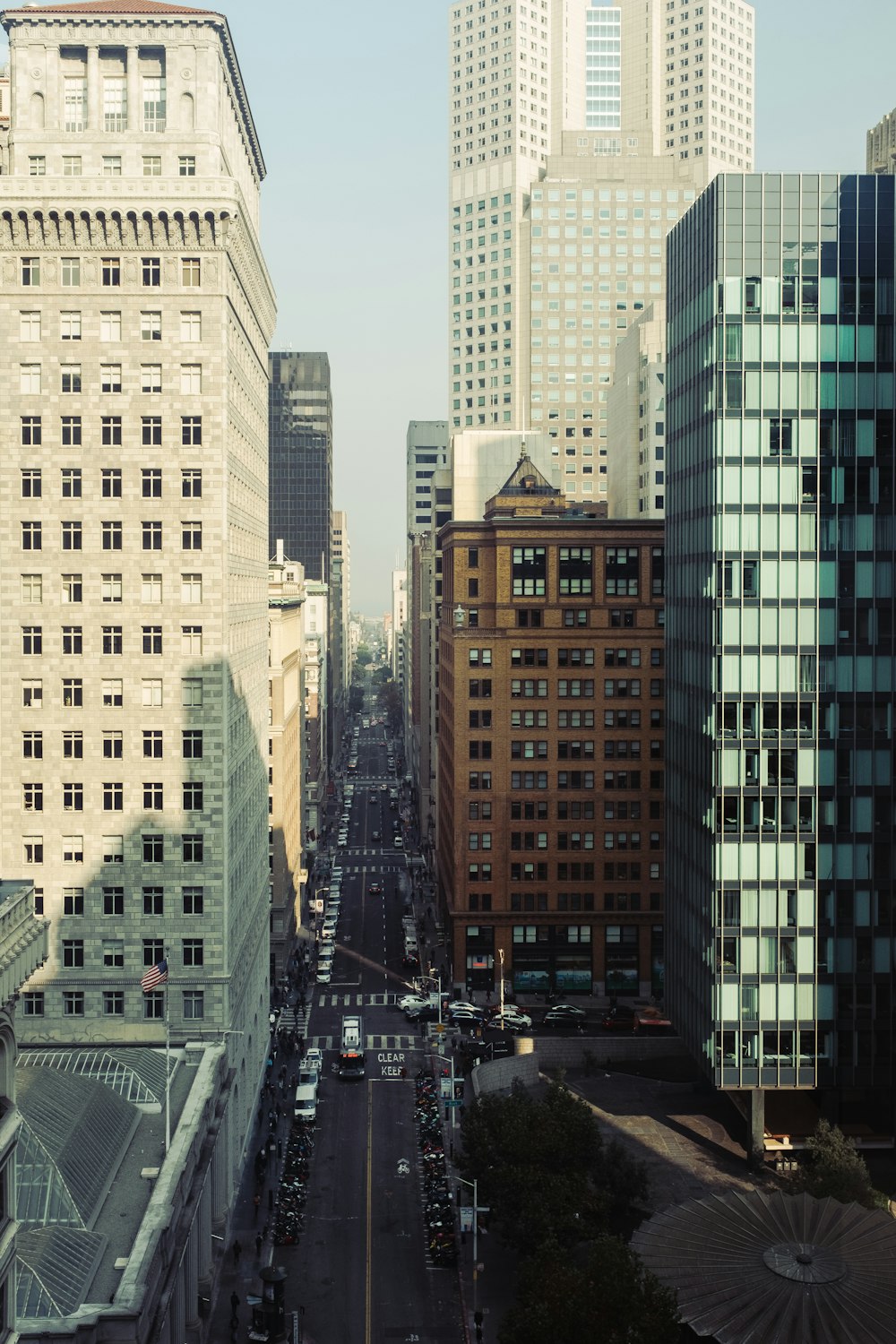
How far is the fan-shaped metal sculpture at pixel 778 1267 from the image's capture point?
175ft

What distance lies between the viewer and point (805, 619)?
8206 cm

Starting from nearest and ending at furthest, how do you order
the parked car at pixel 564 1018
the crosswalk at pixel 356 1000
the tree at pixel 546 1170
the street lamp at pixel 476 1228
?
1. the tree at pixel 546 1170
2. the street lamp at pixel 476 1228
3. the parked car at pixel 564 1018
4. the crosswalk at pixel 356 1000

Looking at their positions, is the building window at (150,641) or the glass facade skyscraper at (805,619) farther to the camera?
the glass facade skyscraper at (805,619)

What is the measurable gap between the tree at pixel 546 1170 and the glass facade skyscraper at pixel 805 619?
37.4ft

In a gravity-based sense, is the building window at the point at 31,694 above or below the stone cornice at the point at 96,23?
below

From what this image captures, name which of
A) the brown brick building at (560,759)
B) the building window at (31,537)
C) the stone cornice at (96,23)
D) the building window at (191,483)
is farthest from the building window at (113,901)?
the brown brick building at (560,759)

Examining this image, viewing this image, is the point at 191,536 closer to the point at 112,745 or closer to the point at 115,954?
the point at 112,745

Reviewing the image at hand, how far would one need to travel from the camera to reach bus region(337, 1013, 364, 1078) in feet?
341

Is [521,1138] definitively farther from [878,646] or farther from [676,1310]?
[878,646]

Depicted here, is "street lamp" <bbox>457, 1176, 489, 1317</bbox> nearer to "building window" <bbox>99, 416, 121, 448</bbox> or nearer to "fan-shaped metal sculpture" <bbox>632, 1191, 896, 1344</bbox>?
"fan-shaped metal sculpture" <bbox>632, 1191, 896, 1344</bbox>

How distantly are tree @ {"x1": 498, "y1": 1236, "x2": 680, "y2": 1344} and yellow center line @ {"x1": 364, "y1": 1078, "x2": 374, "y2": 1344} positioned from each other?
12.0 meters

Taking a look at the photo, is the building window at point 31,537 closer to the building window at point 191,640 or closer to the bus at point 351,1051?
the building window at point 191,640

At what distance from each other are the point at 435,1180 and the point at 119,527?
4373 centimetres

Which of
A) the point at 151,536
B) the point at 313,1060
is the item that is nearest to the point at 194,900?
the point at 151,536
